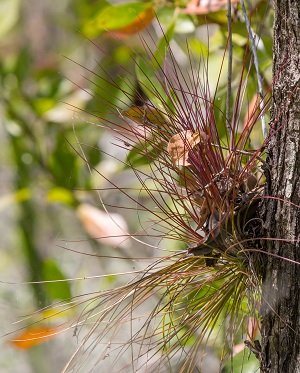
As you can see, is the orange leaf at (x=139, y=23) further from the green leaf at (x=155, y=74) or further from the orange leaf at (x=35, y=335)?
the orange leaf at (x=35, y=335)

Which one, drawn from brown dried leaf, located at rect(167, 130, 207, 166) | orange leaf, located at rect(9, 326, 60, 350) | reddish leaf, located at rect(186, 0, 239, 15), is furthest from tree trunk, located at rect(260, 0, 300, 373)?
reddish leaf, located at rect(186, 0, 239, 15)

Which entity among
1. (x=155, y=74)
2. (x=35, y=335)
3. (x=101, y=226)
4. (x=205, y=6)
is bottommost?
(x=35, y=335)

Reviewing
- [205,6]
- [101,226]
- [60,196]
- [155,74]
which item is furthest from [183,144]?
[60,196]

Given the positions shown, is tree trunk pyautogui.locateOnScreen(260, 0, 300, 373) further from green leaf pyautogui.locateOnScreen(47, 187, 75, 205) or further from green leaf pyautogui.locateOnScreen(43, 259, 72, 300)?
green leaf pyautogui.locateOnScreen(47, 187, 75, 205)

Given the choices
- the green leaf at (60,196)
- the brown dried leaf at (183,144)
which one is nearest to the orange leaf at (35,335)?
the brown dried leaf at (183,144)

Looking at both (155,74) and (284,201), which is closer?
(284,201)

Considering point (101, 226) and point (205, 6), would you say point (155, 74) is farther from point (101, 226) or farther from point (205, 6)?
point (101, 226)
